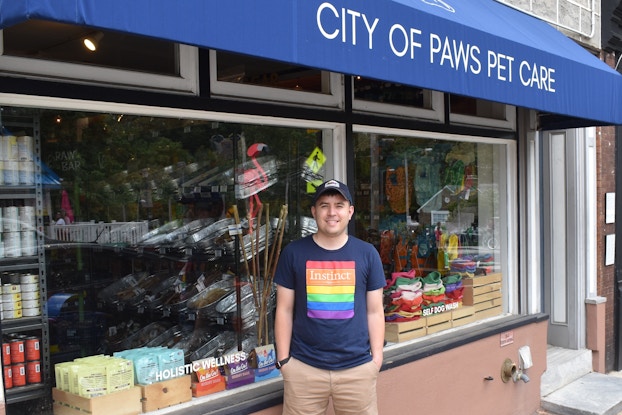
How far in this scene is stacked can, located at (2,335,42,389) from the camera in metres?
3.37

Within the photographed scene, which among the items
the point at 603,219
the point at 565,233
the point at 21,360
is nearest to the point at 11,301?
the point at 21,360

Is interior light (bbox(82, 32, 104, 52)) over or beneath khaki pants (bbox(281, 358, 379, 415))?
over

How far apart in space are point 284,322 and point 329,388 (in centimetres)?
41

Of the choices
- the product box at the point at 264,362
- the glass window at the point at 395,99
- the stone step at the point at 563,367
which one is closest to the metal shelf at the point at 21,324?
the product box at the point at 264,362

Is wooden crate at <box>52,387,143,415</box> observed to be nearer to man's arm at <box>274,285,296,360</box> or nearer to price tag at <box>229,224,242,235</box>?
man's arm at <box>274,285,296,360</box>

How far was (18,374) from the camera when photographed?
3.41 m

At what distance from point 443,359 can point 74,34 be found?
3.40 metres

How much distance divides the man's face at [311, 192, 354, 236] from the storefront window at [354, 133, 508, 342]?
1.47 m

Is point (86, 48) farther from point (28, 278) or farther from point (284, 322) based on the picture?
point (284, 322)

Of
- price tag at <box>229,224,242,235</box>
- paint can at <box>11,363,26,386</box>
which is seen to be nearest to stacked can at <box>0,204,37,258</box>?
paint can at <box>11,363,26,386</box>

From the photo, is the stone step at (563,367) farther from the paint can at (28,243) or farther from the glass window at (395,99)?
the paint can at (28,243)

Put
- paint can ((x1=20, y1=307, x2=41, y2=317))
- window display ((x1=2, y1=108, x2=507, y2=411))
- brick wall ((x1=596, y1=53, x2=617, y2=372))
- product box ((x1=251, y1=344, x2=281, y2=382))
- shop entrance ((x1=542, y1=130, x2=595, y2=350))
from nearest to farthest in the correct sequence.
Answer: paint can ((x1=20, y1=307, x2=41, y2=317)), window display ((x1=2, y1=108, x2=507, y2=411)), product box ((x1=251, y1=344, x2=281, y2=382)), shop entrance ((x1=542, y1=130, x2=595, y2=350)), brick wall ((x1=596, y1=53, x2=617, y2=372))

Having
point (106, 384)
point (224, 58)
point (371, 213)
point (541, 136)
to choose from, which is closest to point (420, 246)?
point (371, 213)

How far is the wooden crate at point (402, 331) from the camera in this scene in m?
5.04
